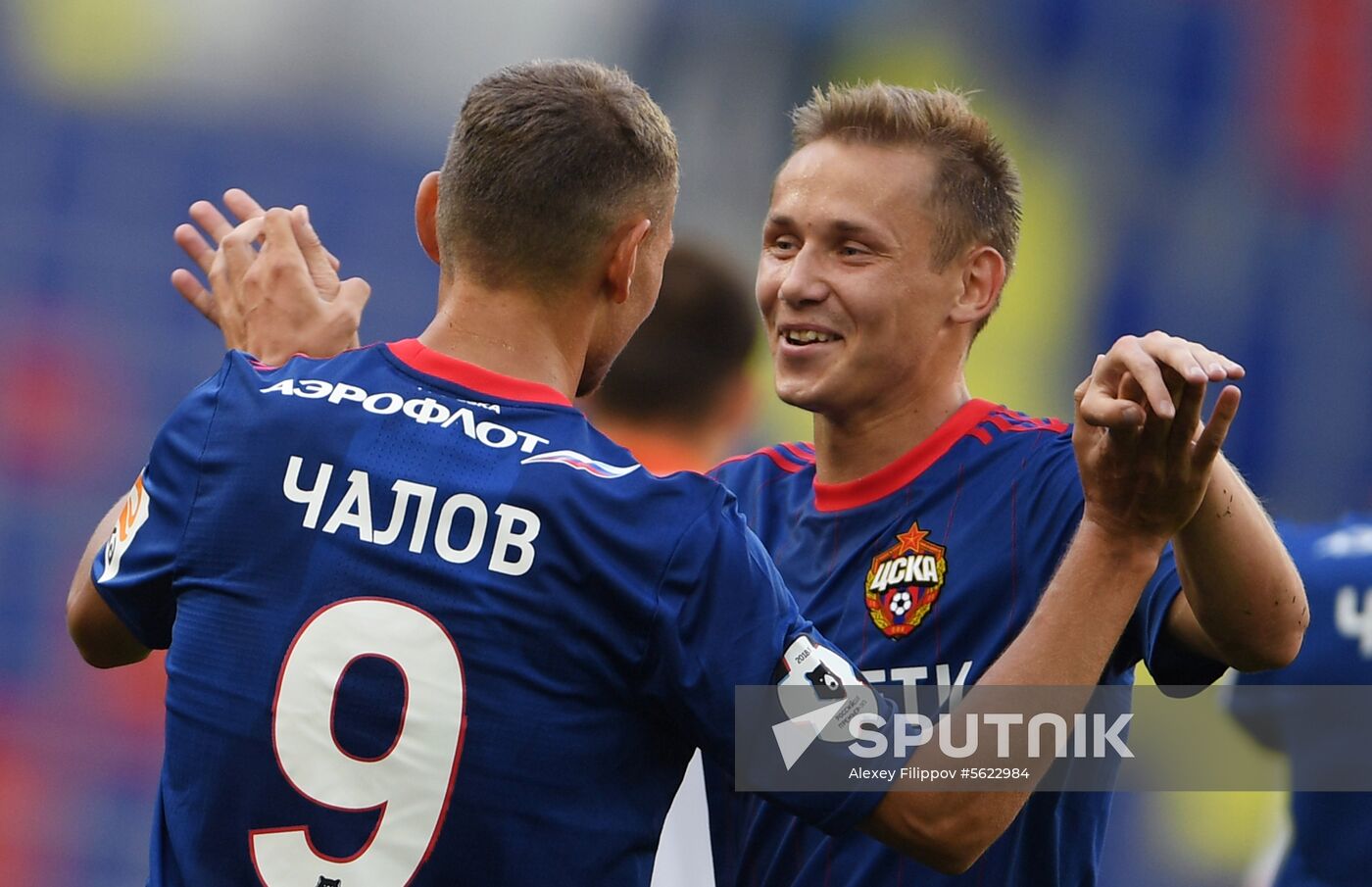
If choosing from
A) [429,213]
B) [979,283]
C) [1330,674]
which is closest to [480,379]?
[429,213]

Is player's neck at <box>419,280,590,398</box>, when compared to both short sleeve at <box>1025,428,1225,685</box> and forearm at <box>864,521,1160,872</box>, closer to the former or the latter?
forearm at <box>864,521,1160,872</box>

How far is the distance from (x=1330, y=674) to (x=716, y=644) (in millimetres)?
2306

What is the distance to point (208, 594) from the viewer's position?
1880mm

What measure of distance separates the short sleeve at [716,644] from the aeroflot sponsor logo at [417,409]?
243mm

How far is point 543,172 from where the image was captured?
6.46 ft

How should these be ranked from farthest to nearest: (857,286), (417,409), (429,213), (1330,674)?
1. (1330,674)
2. (857,286)
3. (429,213)
4. (417,409)

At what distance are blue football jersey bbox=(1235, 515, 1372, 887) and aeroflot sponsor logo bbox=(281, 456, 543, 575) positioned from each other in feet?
7.64

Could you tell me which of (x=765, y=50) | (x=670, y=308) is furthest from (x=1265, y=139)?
(x=670, y=308)

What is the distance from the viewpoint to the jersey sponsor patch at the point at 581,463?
1859 millimetres

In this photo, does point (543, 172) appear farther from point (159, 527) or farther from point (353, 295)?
point (159, 527)

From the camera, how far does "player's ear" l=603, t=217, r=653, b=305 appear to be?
2.02 metres

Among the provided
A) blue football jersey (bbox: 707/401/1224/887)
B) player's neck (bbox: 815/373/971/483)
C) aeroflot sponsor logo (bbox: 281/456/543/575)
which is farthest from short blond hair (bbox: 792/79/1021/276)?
aeroflot sponsor logo (bbox: 281/456/543/575)

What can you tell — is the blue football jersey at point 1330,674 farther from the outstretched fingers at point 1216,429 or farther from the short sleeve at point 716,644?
the short sleeve at point 716,644

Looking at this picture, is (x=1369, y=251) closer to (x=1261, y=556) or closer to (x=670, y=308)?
(x=670, y=308)
